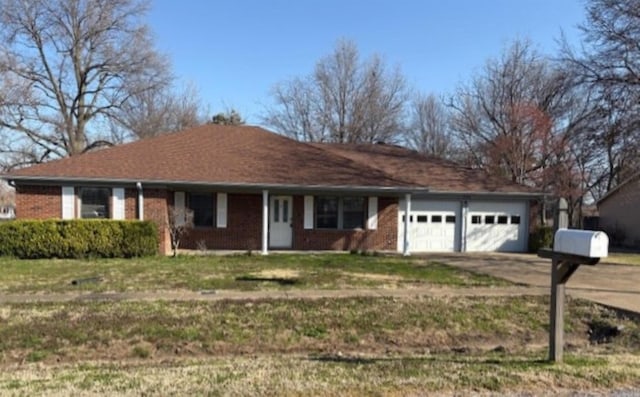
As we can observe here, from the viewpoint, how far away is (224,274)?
38.8 feet

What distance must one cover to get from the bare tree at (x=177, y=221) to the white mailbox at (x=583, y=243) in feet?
45.1

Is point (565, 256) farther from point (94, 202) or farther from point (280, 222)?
point (94, 202)

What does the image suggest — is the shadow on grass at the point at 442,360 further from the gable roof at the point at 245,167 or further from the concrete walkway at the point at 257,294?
the gable roof at the point at 245,167

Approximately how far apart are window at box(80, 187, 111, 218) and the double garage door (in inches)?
462

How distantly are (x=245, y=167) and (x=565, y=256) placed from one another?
14.4 meters

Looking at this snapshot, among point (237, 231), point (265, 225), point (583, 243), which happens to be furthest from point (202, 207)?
point (583, 243)

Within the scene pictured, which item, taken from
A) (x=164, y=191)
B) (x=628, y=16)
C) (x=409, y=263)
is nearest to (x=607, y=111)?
(x=628, y=16)

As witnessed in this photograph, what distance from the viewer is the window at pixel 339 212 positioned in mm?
18656

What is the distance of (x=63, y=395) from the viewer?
13.5 ft

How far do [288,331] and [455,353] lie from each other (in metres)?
2.48

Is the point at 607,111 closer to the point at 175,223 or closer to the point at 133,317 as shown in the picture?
the point at 175,223

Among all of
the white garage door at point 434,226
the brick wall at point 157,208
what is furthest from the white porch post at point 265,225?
the white garage door at point 434,226

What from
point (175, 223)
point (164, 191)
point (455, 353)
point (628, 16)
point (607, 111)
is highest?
point (628, 16)

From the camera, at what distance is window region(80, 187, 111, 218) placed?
55.1ft
